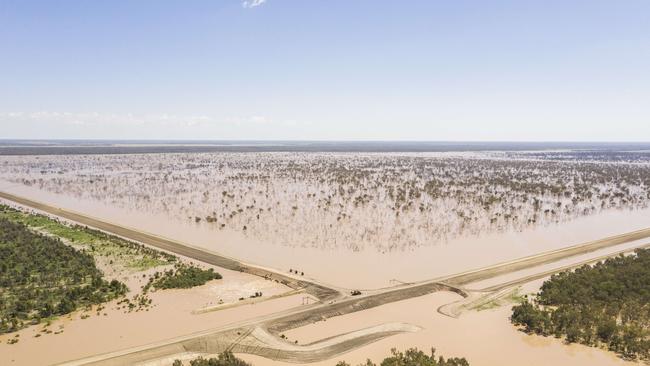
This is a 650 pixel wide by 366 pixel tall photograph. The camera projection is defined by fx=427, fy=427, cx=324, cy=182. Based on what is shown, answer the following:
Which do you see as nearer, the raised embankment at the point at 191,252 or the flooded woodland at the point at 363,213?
the raised embankment at the point at 191,252

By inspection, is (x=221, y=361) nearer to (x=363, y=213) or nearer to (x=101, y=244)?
(x=101, y=244)

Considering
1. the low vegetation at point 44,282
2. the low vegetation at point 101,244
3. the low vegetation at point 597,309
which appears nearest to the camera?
the low vegetation at point 597,309

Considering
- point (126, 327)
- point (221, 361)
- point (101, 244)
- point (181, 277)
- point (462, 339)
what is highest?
point (101, 244)

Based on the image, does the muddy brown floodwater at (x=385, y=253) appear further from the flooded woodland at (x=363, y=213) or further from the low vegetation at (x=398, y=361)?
the low vegetation at (x=398, y=361)

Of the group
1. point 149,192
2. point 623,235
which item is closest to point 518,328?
point 623,235

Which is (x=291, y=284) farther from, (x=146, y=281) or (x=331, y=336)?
(x=146, y=281)

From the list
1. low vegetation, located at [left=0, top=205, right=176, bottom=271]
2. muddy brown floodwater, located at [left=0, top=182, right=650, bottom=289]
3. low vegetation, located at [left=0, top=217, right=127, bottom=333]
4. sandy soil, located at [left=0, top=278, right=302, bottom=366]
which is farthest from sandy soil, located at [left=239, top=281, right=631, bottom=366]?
low vegetation, located at [left=0, top=205, right=176, bottom=271]

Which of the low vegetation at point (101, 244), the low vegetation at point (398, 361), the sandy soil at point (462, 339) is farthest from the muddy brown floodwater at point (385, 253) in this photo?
the low vegetation at point (398, 361)

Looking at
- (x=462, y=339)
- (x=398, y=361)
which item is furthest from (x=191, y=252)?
(x=462, y=339)
